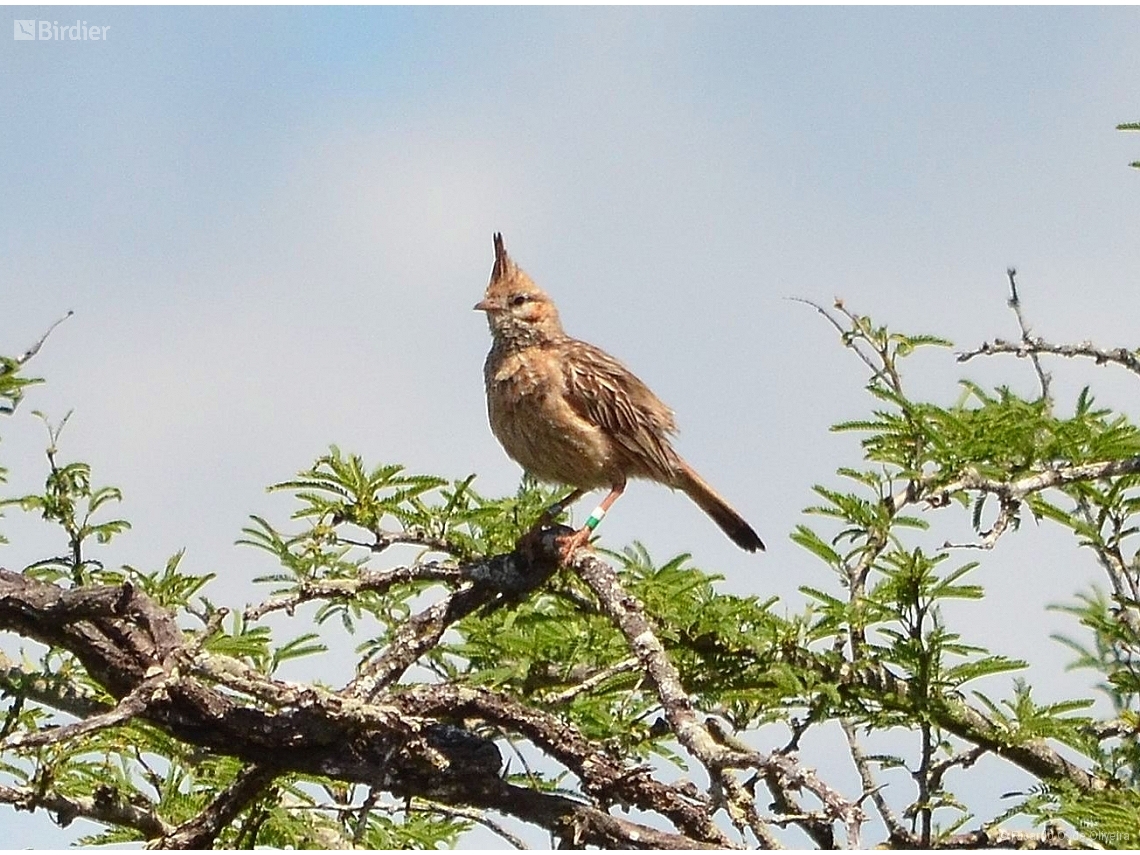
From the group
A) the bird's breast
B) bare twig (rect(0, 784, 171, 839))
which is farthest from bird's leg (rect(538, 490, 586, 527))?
bare twig (rect(0, 784, 171, 839))

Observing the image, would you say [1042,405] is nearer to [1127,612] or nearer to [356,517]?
[1127,612]

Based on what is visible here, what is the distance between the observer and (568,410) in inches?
274

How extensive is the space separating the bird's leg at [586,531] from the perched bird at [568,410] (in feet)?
0.07

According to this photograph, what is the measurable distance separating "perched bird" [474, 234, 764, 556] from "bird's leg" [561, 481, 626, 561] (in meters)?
0.02

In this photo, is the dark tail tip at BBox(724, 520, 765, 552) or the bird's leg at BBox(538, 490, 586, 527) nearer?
the bird's leg at BBox(538, 490, 586, 527)

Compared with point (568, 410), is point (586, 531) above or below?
below

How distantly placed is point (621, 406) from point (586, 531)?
66.7 inches

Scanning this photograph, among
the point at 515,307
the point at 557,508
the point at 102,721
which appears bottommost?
the point at 102,721

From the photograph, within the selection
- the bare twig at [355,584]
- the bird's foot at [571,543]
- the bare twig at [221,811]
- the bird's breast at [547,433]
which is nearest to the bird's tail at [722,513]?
the bird's breast at [547,433]

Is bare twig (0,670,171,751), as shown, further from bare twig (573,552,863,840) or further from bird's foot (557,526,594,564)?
bird's foot (557,526,594,564)

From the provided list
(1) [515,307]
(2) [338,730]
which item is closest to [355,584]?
(2) [338,730]

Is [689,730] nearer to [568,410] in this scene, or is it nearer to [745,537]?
[568,410]

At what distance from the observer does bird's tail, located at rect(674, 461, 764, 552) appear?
7.53 meters

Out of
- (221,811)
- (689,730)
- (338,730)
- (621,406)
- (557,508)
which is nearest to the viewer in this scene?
(689,730)
